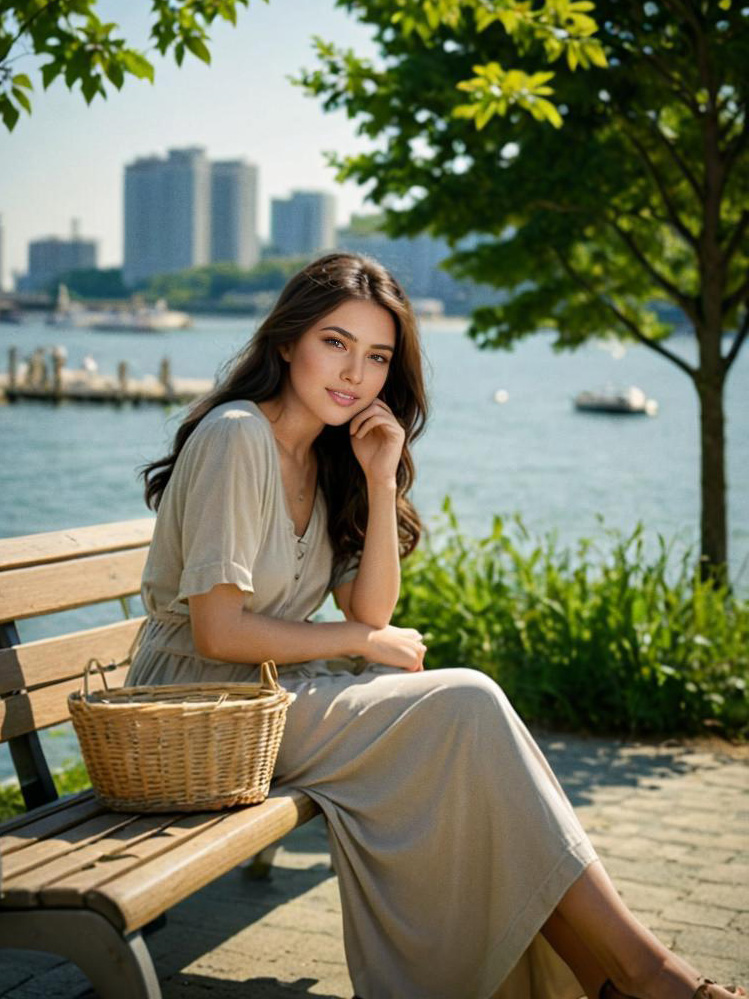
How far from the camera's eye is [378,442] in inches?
128

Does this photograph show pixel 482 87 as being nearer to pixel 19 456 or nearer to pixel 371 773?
pixel 371 773

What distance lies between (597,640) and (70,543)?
2.84 m

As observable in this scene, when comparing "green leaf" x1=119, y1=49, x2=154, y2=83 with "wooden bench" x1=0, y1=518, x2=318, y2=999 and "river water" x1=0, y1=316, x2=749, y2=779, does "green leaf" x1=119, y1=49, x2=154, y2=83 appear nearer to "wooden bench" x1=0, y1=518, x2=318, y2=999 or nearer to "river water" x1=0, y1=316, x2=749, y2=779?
"river water" x1=0, y1=316, x2=749, y2=779

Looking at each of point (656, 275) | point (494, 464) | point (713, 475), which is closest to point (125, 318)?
point (494, 464)

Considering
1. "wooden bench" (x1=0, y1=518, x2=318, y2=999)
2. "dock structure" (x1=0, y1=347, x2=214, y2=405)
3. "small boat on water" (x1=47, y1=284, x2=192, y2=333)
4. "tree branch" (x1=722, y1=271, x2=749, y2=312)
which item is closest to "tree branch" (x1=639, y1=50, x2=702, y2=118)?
"tree branch" (x1=722, y1=271, x2=749, y2=312)

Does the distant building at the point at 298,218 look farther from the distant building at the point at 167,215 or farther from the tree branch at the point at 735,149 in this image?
the tree branch at the point at 735,149

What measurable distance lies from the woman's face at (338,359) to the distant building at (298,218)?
4304 inches

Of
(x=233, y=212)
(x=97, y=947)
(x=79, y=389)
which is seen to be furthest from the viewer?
A: (x=233, y=212)

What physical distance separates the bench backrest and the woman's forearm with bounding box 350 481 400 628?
2.22 ft

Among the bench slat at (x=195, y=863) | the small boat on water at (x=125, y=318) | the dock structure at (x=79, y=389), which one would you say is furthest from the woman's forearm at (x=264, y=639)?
the small boat on water at (x=125, y=318)

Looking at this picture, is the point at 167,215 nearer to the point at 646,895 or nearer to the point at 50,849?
the point at 646,895

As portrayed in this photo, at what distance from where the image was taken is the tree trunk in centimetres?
648

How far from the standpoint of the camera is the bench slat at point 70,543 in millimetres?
3154

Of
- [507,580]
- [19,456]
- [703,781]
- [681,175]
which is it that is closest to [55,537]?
[703,781]
